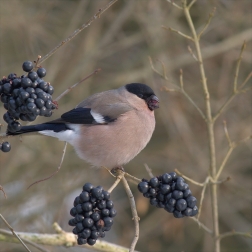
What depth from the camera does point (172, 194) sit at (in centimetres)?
266

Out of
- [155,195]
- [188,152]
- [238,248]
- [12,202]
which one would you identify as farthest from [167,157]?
[155,195]

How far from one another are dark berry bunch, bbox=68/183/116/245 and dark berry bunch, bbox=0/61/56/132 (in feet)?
1.64

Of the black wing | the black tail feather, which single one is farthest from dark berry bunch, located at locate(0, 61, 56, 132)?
the black wing

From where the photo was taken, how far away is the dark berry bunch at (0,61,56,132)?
250cm

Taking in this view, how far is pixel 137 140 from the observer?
392 cm

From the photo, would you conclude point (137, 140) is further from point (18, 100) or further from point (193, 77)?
point (193, 77)

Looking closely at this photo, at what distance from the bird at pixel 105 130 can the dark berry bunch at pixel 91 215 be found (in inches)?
51.6

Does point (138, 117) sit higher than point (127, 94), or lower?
lower

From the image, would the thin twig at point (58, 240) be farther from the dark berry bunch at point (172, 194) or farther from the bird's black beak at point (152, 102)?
the bird's black beak at point (152, 102)

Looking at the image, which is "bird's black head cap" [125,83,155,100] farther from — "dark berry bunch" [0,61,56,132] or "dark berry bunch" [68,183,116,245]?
"dark berry bunch" [68,183,116,245]

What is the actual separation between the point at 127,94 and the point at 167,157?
2.23 metres

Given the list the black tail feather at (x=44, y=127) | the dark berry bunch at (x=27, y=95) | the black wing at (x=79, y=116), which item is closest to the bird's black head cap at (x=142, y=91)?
the black wing at (x=79, y=116)

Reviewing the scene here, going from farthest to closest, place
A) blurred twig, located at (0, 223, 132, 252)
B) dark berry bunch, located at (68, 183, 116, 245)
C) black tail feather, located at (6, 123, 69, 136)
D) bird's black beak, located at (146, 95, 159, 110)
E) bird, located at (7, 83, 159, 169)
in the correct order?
bird's black beak, located at (146, 95, 159, 110), bird, located at (7, 83, 159, 169), black tail feather, located at (6, 123, 69, 136), blurred twig, located at (0, 223, 132, 252), dark berry bunch, located at (68, 183, 116, 245)

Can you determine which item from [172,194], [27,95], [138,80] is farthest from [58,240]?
[138,80]
